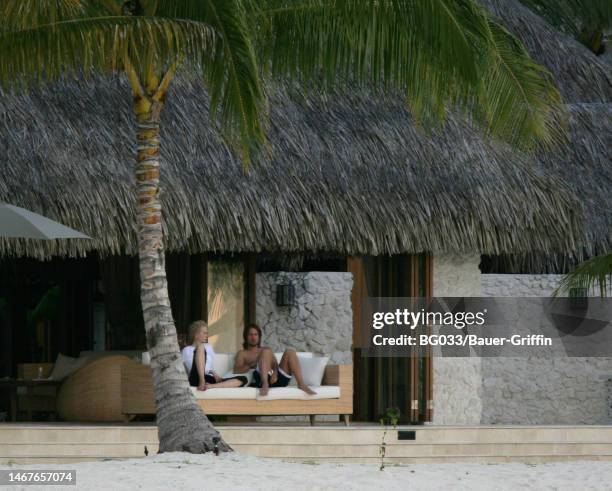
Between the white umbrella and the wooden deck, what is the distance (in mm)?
1633

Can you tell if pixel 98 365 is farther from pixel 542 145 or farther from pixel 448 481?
pixel 542 145

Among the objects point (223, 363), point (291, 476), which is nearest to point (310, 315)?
point (223, 363)

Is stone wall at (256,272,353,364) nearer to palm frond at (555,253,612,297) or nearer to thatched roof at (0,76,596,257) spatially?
thatched roof at (0,76,596,257)

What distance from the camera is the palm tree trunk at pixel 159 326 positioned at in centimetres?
1072

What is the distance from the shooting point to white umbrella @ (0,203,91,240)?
1124 cm

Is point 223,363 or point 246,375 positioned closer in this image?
point 246,375

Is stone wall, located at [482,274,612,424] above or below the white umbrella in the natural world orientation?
below

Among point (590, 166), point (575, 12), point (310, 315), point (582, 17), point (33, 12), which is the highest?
point (575, 12)

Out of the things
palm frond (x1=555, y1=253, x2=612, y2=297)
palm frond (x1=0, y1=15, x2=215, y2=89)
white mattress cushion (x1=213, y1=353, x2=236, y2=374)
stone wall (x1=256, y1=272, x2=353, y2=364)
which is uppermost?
palm frond (x1=0, y1=15, x2=215, y2=89)

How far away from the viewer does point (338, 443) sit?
12227mm

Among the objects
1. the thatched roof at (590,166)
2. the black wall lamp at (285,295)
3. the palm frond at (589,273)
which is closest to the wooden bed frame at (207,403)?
the black wall lamp at (285,295)

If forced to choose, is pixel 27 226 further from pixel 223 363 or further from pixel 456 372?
pixel 456 372

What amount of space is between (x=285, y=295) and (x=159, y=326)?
3657 mm

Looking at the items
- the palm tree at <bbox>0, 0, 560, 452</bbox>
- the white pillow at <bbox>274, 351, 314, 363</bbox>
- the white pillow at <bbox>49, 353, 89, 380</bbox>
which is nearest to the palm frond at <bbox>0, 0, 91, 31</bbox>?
the palm tree at <bbox>0, 0, 560, 452</bbox>
